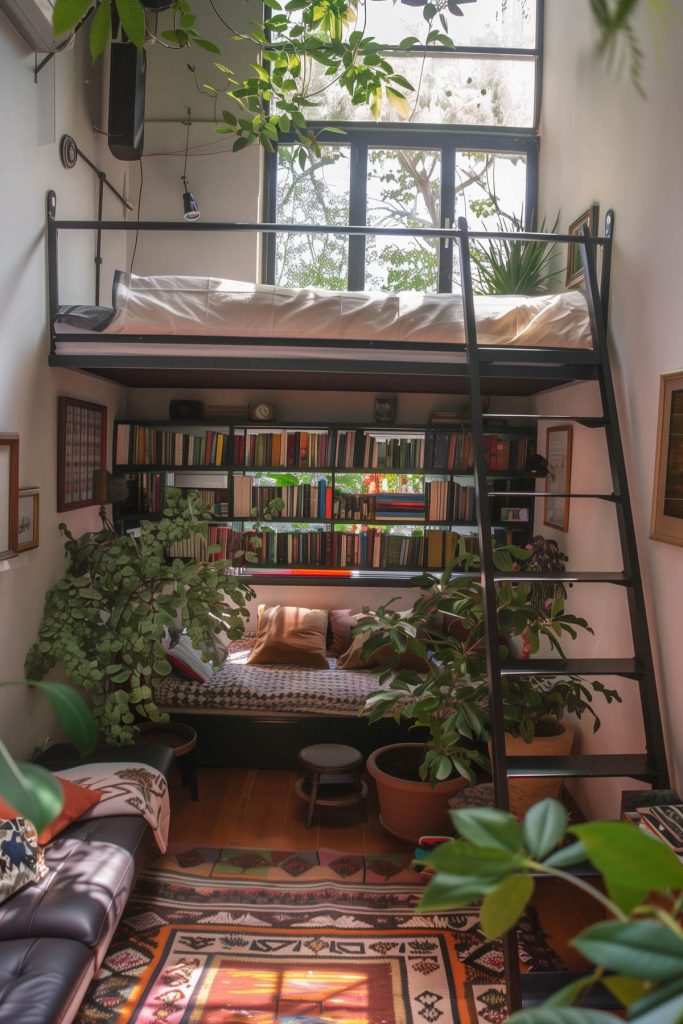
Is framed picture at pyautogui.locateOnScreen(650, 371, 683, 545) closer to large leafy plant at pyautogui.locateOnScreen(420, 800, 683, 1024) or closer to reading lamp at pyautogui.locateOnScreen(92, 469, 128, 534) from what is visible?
large leafy plant at pyautogui.locateOnScreen(420, 800, 683, 1024)

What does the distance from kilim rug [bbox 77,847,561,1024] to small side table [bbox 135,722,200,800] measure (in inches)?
21.3

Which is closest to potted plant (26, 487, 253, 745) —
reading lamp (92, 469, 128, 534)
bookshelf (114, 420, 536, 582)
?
reading lamp (92, 469, 128, 534)

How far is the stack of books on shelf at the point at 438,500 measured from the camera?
197 inches

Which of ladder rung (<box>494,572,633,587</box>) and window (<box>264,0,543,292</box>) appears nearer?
ladder rung (<box>494,572,633,587</box>)

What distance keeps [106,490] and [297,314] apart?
1.65 meters

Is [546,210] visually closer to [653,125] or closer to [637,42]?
[653,125]

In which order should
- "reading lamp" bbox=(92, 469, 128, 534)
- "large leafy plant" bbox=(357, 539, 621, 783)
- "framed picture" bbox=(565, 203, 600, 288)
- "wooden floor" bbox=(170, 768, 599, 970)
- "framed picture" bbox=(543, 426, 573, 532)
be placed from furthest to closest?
"reading lamp" bbox=(92, 469, 128, 534), "framed picture" bbox=(543, 426, 573, 532), "framed picture" bbox=(565, 203, 600, 288), "wooden floor" bbox=(170, 768, 599, 970), "large leafy plant" bbox=(357, 539, 621, 783)

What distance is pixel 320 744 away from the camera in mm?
3852

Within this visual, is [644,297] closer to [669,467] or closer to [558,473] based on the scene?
[669,467]

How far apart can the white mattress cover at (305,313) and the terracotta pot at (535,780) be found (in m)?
1.76

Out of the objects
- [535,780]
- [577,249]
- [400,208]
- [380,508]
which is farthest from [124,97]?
[535,780]

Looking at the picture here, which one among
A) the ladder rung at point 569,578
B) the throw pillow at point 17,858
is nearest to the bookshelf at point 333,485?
the ladder rung at point 569,578

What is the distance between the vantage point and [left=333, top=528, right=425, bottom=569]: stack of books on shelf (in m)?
5.04

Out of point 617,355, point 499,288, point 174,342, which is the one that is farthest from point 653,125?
point 174,342
